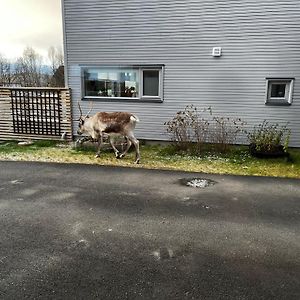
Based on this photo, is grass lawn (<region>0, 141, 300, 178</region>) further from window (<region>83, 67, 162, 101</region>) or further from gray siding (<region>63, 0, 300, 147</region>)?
window (<region>83, 67, 162, 101</region>)

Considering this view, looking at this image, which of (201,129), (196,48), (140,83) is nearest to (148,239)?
(201,129)

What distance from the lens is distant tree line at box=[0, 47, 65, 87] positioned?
119ft

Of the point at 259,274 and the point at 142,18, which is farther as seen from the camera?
the point at 142,18

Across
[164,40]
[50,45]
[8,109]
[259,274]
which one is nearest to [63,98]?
[8,109]

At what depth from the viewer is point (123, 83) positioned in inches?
426

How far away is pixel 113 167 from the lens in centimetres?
798

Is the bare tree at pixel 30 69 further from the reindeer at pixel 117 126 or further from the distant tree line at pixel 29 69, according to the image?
the reindeer at pixel 117 126

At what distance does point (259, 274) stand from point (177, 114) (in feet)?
24.5

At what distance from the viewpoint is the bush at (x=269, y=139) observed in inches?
349

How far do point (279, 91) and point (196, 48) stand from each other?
2981 mm

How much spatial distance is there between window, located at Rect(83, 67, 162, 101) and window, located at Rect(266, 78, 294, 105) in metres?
3.53

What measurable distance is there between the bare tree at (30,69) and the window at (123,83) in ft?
86.1

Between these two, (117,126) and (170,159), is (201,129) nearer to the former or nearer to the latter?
(170,159)

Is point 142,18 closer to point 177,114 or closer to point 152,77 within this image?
point 152,77
